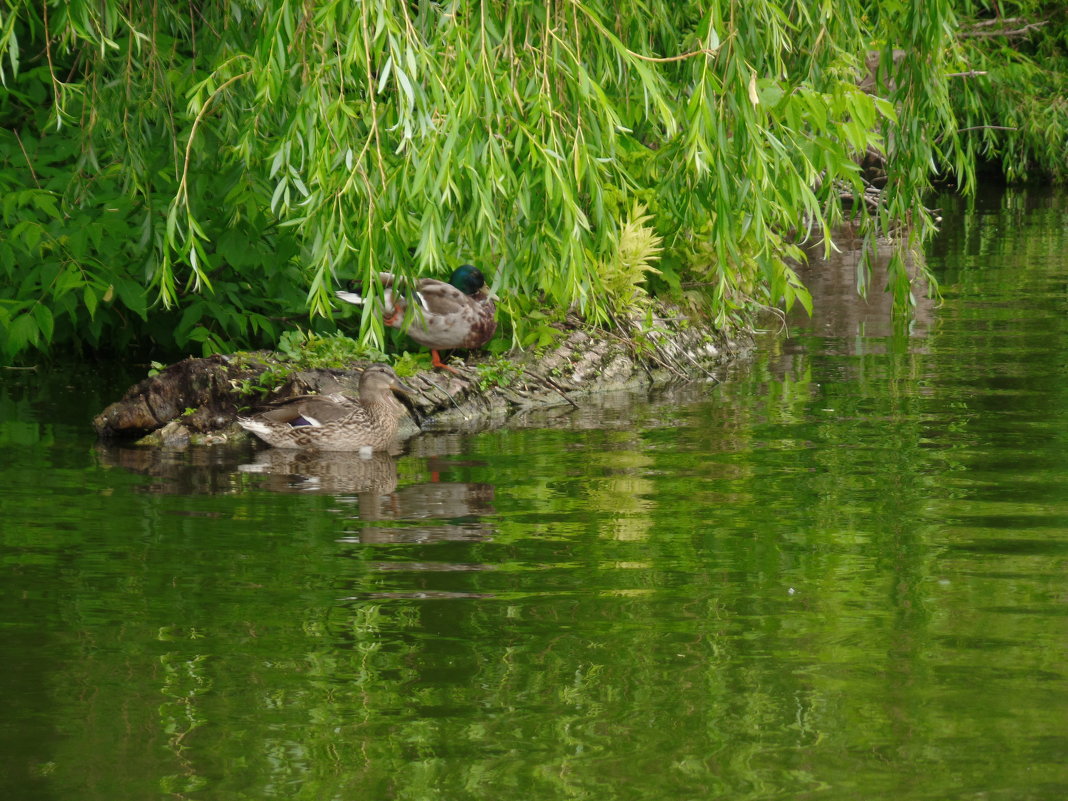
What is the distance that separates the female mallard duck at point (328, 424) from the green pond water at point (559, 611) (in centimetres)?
20

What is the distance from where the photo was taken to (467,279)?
11.3m

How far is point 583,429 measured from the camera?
32.9ft

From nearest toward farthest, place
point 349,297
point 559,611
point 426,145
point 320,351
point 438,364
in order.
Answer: point 559,611 → point 426,145 → point 349,297 → point 438,364 → point 320,351

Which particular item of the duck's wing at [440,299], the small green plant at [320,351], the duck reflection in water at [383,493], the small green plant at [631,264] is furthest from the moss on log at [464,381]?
the duck reflection in water at [383,493]

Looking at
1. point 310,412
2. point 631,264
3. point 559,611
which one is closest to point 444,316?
point 310,412

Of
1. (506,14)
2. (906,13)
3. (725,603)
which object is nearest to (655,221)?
(906,13)

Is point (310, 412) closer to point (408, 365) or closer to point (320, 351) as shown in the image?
point (408, 365)

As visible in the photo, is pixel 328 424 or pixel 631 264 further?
pixel 631 264

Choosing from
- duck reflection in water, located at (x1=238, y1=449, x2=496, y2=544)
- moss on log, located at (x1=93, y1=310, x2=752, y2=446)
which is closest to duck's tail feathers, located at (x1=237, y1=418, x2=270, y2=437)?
duck reflection in water, located at (x1=238, y1=449, x2=496, y2=544)

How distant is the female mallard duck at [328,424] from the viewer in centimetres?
957

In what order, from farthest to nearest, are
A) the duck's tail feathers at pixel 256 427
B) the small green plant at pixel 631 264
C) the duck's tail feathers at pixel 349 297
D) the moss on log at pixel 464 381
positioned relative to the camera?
1. the small green plant at pixel 631 264
2. the duck's tail feathers at pixel 349 297
3. the moss on log at pixel 464 381
4. the duck's tail feathers at pixel 256 427

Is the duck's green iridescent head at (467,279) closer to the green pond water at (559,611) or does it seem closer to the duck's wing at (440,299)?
the duck's wing at (440,299)

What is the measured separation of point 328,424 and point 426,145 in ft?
10.5

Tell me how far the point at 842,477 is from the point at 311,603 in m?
3.42
